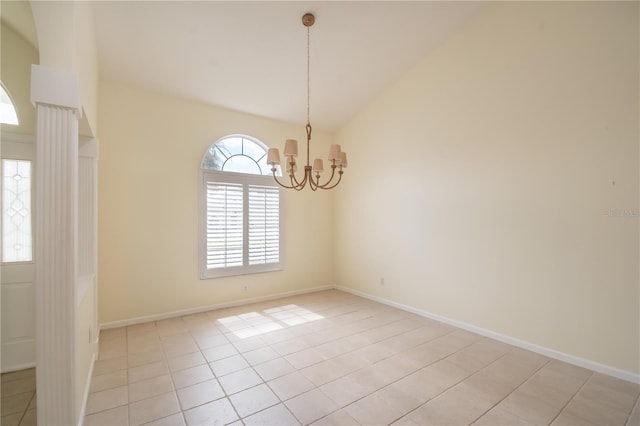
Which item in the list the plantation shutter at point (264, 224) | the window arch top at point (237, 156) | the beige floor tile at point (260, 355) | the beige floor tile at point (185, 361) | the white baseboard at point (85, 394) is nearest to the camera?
the white baseboard at point (85, 394)

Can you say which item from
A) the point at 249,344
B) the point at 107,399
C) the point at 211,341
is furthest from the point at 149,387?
the point at 249,344

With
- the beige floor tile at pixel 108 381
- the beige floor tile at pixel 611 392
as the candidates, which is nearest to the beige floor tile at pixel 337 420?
the beige floor tile at pixel 108 381

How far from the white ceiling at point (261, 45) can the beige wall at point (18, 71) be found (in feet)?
2.22

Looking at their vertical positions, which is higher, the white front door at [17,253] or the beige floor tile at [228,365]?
the white front door at [17,253]

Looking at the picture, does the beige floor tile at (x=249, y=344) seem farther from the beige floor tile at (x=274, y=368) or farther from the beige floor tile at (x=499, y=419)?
the beige floor tile at (x=499, y=419)

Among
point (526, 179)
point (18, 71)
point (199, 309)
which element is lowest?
point (199, 309)

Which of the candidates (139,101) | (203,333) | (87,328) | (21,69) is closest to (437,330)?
(203,333)

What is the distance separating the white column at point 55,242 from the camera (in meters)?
1.72

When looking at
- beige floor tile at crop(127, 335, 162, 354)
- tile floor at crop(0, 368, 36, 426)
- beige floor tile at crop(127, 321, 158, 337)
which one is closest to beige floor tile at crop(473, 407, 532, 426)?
beige floor tile at crop(127, 335, 162, 354)

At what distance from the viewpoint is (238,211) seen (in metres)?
4.66

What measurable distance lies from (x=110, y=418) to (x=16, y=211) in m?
2.17

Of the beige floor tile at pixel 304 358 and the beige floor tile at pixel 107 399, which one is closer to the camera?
the beige floor tile at pixel 107 399

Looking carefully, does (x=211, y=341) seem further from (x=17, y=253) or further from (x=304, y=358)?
(x=17, y=253)

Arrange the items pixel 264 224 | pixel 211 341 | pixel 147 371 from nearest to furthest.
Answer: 1. pixel 147 371
2. pixel 211 341
3. pixel 264 224
